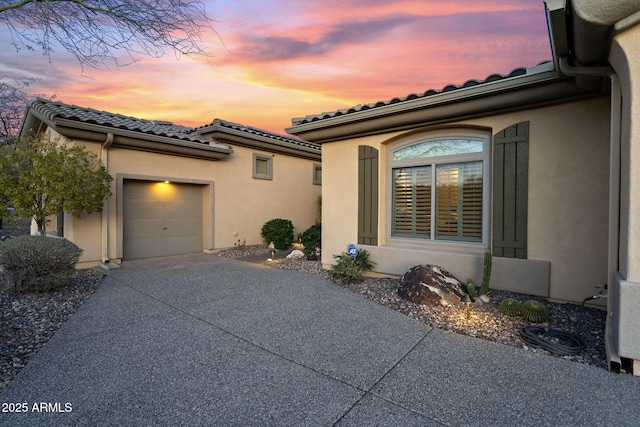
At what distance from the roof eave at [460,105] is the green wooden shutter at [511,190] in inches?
19.1

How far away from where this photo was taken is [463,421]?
2.24 metres

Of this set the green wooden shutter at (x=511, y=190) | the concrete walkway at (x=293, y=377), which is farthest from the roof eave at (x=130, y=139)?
the green wooden shutter at (x=511, y=190)

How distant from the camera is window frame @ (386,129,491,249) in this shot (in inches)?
215

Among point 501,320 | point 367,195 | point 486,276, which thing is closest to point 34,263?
point 367,195

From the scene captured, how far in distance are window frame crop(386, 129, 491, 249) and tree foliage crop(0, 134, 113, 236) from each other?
651 cm

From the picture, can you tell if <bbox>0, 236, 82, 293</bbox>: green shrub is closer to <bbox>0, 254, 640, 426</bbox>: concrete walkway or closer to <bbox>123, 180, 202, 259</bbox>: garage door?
<bbox>0, 254, 640, 426</bbox>: concrete walkway

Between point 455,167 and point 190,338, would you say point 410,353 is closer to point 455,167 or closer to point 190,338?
point 190,338

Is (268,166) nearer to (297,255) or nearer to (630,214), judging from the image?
(297,255)

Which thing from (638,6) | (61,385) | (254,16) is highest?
(254,16)

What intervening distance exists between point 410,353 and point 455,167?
383 cm

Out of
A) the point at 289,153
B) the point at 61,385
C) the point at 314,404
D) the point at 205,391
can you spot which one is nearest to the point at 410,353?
the point at 314,404

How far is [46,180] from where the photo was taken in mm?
6379

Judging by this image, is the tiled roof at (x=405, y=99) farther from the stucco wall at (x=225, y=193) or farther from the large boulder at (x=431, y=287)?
the stucco wall at (x=225, y=193)

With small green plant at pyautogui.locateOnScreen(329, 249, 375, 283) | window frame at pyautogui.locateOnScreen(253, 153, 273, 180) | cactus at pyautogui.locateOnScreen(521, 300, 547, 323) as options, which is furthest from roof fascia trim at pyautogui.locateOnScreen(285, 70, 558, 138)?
window frame at pyautogui.locateOnScreen(253, 153, 273, 180)
